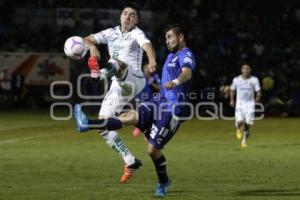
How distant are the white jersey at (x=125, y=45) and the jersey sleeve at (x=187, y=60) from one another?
1.08 metres

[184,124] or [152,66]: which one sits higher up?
[152,66]

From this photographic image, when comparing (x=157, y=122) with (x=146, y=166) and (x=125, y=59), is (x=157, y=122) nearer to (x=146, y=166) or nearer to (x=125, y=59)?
(x=125, y=59)

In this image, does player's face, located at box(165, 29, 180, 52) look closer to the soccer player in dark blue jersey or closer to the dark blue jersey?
the soccer player in dark blue jersey

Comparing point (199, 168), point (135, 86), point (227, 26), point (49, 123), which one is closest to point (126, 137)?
point (49, 123)

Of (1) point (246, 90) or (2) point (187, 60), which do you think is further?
(1) point (246, 90)

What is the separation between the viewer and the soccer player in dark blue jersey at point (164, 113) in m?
A: 11.3

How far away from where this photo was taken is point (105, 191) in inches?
460

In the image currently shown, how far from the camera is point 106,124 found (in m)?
11.4

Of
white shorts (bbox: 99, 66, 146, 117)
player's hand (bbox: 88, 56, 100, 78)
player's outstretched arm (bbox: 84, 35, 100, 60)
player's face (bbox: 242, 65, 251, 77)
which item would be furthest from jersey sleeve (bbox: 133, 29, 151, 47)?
player's face (bbox: 242, 65, 251, 77)

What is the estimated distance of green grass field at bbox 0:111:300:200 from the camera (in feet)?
38.2

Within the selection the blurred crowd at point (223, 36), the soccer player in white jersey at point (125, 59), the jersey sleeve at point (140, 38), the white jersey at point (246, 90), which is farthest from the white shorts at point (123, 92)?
the blurred crowd at point (223, 36)

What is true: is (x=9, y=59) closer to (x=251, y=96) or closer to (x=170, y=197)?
(x=251, y=96)

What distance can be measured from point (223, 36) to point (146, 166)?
2608 centimetres

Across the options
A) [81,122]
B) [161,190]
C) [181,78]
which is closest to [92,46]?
[81,122]
